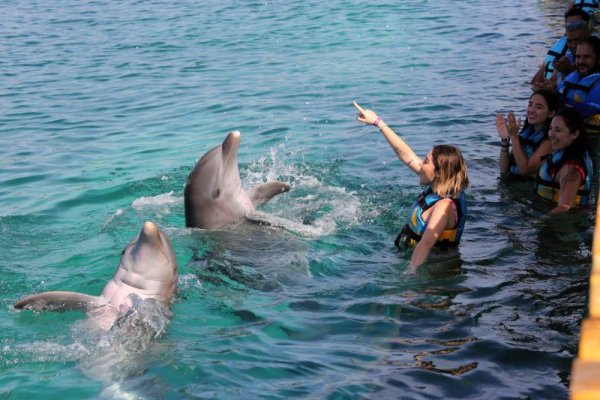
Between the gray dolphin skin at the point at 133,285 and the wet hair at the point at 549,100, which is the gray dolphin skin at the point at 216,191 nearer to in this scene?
the gray dolphin skin at the point at 133,285

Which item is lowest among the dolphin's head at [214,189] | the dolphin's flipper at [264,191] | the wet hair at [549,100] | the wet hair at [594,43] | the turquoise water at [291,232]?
the turquoise water at [291,232]

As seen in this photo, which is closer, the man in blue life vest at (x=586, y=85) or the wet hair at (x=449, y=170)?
the wet hair at (x=449, y=170)

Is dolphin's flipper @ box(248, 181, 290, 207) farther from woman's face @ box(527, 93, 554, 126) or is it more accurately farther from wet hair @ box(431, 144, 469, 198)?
woman's face @ box(527, 93, 554, 126)

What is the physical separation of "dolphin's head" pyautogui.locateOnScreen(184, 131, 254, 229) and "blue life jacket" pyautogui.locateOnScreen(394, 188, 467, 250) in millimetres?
1689

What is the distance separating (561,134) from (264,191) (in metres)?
2.95

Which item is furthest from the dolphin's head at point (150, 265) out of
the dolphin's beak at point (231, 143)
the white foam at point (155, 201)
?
the white foam at point (155, 201)

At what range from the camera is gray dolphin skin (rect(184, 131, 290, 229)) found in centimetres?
729

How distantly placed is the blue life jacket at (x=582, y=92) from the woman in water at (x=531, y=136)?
4.21ft

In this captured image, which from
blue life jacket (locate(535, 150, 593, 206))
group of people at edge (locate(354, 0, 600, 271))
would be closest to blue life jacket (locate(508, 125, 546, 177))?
group of people at edge (locate(354, 0, 600, 271))

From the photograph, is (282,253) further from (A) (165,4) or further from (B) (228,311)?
(A) (165,4)

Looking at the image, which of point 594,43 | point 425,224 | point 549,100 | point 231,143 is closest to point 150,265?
point 231,143

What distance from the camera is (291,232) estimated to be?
299 inches

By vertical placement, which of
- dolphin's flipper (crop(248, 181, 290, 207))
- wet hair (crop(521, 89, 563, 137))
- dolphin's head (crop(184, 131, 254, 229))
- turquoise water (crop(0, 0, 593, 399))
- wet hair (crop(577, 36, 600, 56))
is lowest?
turquoise water (crop(0, 0, 593, 399))

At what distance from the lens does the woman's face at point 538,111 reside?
8.61 meters
